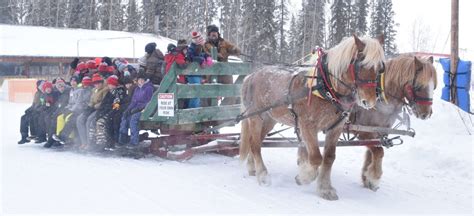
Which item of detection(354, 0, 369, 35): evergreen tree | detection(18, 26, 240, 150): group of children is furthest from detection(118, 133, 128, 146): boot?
detection(354, 0, 369, 35): evergreen tree

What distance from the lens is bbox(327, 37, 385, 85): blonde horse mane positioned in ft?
15.1

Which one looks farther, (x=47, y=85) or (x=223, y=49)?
(x=47, y=85)

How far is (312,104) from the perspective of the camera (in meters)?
5.11

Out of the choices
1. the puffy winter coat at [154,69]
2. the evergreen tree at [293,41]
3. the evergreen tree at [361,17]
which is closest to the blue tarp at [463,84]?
the puffy winter coat at [154,69]

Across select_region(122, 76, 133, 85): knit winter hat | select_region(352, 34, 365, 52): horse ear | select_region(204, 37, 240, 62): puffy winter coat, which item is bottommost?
select_region(122, 76, 133, 85): knit winter hat

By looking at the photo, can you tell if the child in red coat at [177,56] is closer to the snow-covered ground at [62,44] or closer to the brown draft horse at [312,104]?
the brown draft horse at [312,104]

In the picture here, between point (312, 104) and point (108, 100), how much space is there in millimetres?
3932

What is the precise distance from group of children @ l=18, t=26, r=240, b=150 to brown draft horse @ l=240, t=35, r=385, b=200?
1.32m

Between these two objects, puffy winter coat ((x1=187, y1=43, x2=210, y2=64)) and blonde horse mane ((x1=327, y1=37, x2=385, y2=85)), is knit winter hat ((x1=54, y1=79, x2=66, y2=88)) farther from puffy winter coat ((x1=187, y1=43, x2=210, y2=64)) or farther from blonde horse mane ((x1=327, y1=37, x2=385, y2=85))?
blonde horse mane ((x1=327, y1=37, x2=385, y2=85))

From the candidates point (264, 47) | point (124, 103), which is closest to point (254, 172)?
point (124, 103)

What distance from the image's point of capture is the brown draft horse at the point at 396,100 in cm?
528

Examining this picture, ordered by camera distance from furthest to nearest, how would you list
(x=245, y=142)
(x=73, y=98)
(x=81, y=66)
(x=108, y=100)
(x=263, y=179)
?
1. (x=81, y=66)
2. (x=73, y=98)
3. (x=108, y=100)
4. (x=245, y=142)
5. (x=263, y=179)

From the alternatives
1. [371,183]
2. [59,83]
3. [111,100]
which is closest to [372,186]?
[371,183]

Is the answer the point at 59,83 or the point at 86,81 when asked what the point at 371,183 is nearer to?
the point at 86,81
